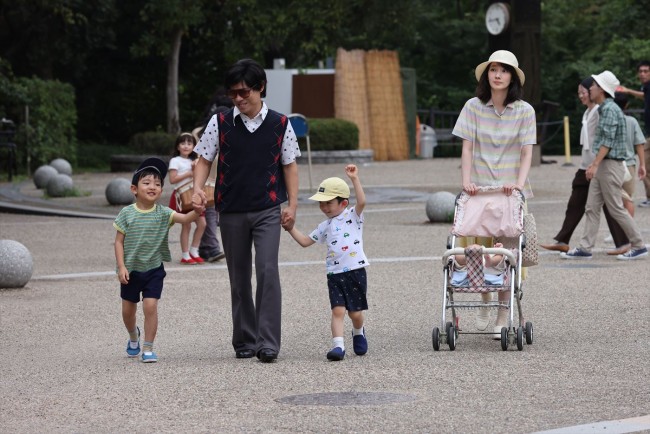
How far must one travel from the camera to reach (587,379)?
796 centimetres

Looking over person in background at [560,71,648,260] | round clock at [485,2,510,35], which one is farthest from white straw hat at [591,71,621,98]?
round clock at [485,2,510,35]

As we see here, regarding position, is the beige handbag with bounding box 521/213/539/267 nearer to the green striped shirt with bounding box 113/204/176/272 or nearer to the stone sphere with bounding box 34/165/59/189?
the green striped shirt with bounding box 113/204/176/272

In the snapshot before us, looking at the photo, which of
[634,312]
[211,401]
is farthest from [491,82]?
[211,401]

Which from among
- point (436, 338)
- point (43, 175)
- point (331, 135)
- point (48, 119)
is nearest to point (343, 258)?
point (436, 338)

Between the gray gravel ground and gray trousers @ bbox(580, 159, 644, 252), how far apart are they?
315 mm

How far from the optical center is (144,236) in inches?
358

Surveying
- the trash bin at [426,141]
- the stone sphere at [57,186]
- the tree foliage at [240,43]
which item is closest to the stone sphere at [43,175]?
the stone sphere at [57,186]

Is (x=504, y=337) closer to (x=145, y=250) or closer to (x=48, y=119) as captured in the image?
(x=145, y=250)

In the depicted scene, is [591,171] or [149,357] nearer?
[149,357]

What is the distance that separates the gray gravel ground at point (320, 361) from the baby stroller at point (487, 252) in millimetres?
153

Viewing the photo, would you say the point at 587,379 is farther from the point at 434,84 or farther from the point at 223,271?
the point at 434,84

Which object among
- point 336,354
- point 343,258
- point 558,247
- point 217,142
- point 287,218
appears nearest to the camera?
point 336,354

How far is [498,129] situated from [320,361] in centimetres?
196

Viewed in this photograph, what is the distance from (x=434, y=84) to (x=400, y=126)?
26.7 ft
